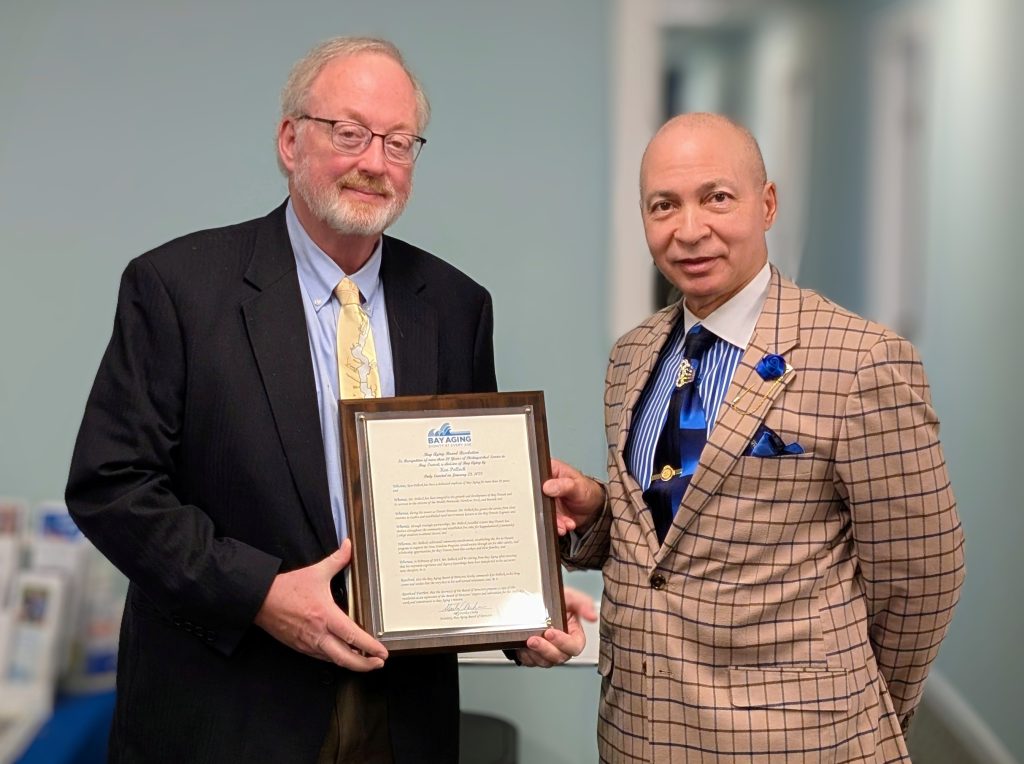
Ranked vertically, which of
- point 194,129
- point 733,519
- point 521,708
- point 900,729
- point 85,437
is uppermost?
point 194,129

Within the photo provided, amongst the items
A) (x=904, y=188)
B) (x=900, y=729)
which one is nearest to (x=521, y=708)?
(x=900, y=729)

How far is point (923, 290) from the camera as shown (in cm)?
339

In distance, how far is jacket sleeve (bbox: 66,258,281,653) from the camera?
182cm

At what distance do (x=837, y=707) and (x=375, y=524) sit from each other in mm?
821

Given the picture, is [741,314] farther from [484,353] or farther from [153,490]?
[153,490]

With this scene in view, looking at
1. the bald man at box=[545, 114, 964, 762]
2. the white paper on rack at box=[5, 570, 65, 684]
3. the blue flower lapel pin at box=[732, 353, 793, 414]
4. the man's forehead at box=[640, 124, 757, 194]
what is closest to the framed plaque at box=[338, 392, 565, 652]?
the bald man at box=[545, 114, 964, 762]

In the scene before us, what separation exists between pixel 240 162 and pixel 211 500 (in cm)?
165

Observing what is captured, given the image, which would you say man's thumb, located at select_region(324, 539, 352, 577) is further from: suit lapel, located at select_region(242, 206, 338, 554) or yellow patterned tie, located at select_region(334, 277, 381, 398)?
yellow patterned tie, located at select_region(334, 277, 381, 398)

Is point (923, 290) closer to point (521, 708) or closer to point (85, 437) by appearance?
point (521, 708)

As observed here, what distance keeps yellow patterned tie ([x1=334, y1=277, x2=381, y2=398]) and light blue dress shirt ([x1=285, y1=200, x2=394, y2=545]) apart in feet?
0.05

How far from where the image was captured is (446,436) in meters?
1.95

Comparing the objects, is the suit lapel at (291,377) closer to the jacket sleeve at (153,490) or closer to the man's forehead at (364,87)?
the jacket sleeve at (153,490)

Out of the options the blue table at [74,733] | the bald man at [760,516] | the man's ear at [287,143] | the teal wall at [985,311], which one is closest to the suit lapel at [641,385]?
the bald man at [760,516]

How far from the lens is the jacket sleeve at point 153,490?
1.82 m
